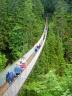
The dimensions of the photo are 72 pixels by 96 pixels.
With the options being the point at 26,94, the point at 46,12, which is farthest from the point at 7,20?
the point at 46,12

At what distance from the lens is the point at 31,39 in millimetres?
67812

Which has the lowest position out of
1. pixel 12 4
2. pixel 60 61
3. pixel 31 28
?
pixel 60 61

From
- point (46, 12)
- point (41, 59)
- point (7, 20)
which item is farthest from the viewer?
point (46, 12)

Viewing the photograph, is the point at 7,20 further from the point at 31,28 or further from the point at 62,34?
the point at 62,34

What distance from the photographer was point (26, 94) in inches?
1462

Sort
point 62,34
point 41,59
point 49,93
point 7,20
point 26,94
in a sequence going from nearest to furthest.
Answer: point 49,93 < point 26,94 < point 41,59 < point 7,20 < point 62,34

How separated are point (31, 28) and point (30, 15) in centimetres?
319

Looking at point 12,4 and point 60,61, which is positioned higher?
point 12,4

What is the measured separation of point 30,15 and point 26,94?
1439 inches

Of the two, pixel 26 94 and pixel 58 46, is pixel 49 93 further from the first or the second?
pixel 58 46

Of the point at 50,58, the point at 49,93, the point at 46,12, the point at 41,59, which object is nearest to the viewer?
the point at 49,93

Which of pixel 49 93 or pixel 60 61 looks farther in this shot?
pixel 60 61

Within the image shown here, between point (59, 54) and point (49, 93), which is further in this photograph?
point (59, 54)

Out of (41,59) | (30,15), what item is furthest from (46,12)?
(41,59)
